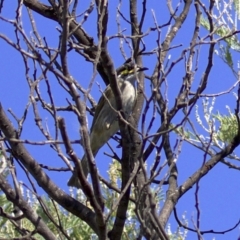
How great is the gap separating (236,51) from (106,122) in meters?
1.67

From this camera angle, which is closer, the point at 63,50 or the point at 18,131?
the point at 63,50

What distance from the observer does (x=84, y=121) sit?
9.96 ft

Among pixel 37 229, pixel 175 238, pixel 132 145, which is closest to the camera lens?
pixel 37 229

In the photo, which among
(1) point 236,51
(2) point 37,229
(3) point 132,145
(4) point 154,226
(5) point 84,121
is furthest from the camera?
(1) point 236,51

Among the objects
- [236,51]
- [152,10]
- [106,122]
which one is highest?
[236,51]

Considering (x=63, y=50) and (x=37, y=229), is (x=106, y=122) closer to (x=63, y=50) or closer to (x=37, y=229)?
(x=37, y=229)

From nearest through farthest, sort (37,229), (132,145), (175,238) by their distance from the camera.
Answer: (37,229) < (132,145) < (175,238)

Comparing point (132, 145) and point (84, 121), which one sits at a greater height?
point (132, 145)

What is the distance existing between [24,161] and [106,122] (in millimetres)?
2523

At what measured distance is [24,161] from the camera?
386cm

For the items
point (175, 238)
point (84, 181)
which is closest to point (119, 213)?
point (84, 181)

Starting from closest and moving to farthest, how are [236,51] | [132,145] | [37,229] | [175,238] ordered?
[37,229] < [132,145] < [175,238] < [236,51]

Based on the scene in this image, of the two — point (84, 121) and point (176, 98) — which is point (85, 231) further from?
point (84, 121)

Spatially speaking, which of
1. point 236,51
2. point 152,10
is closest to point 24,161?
point 152,10
